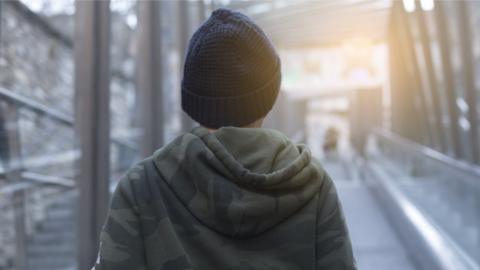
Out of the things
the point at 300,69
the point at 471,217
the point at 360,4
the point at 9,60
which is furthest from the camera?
the point at 300,69

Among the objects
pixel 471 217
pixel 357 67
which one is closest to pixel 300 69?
pixel 357 67

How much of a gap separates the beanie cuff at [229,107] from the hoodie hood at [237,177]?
3 cm

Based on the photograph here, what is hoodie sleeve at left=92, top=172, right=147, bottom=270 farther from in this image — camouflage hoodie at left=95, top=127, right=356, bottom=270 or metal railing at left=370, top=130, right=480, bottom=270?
metal railing at left=370, top=130, right=480, bottom=270

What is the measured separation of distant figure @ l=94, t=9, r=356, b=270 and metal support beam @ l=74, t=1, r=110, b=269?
2.20 meters

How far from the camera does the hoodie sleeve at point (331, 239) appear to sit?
1169 mm

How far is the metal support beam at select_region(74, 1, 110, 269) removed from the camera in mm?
3268

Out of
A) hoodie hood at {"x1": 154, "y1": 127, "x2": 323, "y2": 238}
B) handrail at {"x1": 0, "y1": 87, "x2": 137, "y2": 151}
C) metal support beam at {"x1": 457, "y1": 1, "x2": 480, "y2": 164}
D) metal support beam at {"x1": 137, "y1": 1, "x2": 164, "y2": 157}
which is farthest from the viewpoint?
metal support beam at {"x1": 457, "y1": 1, "x2": 480, "y2": 164}

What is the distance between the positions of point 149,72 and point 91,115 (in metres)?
1.35

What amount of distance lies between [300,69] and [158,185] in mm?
17958

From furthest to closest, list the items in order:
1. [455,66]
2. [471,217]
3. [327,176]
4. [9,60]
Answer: [455,66] → [471,217] → [9,60] → [327,176]

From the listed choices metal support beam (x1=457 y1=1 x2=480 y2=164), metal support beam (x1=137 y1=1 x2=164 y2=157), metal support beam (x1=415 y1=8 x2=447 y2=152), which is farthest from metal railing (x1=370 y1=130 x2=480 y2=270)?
metal support beam (x1=137 y1=1 x2=164 y2=157)

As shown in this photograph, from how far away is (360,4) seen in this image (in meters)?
12.1

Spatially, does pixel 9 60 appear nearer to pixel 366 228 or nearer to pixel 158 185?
pixel 158 185

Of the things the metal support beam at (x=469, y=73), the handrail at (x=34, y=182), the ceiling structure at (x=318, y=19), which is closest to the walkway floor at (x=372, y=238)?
the metal support beam at (x=469, y=73)
